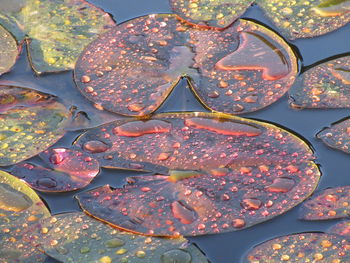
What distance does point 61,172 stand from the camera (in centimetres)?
188

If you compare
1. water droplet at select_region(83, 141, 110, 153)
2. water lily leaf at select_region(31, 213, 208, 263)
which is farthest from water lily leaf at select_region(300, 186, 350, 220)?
water droplet at select_region(83, 141, 110, 153)

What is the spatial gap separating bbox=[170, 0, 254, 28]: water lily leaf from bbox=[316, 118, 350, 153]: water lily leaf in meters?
0.59

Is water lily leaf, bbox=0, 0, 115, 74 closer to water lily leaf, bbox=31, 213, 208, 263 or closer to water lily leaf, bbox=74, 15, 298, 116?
water lily leaf, bbox=74, 15, 298, 116

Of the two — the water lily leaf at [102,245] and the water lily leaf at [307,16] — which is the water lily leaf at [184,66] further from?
the water lily leaf at [102,245]

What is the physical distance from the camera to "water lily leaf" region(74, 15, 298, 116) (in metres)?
2.04

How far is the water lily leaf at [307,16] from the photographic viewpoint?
90.4 inches

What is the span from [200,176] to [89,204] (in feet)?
1.06

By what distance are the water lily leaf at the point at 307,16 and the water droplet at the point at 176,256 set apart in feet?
3.21

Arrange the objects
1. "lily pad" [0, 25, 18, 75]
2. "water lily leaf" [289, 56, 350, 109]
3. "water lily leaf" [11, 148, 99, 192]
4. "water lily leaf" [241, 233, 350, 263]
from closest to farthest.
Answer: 1. "water lily leaf" [241, 233, 350, 263]
2. "water lily leaf" [11, 148, 99, 192]
3. "water lily leaf" [289, 56, 350, 109]
4. "lily pad" [0, 25, 18, 75]

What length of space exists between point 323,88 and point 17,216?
3.39ft

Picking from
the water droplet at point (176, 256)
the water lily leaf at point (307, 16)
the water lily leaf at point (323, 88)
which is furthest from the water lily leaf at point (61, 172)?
the water lily leaf at point (307, 16)

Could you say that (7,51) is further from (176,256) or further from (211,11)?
(176,256)

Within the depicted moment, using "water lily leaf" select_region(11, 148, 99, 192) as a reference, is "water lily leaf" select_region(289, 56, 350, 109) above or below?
above

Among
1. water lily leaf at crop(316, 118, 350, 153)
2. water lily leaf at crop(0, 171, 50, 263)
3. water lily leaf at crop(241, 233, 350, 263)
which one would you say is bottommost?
water lily leaf at crop(0, 171, 50, 263)
